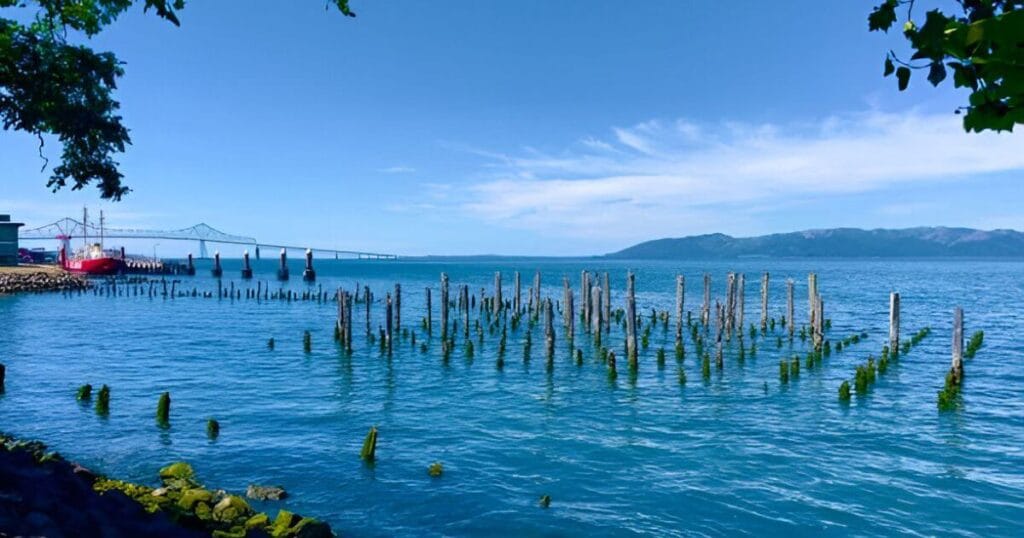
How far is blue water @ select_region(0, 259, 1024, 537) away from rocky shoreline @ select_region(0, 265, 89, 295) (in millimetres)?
40515

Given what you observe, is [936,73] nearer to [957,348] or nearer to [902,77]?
[902,77]

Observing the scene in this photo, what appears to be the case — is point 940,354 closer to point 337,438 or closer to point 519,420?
point 519,420

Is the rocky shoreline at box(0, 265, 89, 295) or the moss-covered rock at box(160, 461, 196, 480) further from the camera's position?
the rocky shoreline at box(0, 265, 89, 295)

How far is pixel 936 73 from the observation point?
2.63 meters

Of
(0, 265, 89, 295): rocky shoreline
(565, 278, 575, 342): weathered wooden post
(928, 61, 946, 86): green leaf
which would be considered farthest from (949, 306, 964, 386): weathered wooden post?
(0, 265, 89, 295): rocky shoreline

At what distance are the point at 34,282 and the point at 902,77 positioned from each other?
8155cm

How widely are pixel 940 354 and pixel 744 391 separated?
1457cm

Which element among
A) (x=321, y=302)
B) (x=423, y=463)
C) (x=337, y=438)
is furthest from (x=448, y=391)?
(x=321, y=302)

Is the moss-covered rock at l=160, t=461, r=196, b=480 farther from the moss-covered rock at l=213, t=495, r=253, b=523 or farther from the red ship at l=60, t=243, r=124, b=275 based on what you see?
the red ship at l=60, t=243, r=124, b=275

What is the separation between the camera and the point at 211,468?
13.7m

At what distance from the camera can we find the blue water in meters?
11.8

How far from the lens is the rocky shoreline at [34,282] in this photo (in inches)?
2471

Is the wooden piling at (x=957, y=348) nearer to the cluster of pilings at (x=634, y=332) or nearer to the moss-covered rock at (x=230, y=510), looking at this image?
the cluster of pilings at (x=634, y=332)

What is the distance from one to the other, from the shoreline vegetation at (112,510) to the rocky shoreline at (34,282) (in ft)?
214
